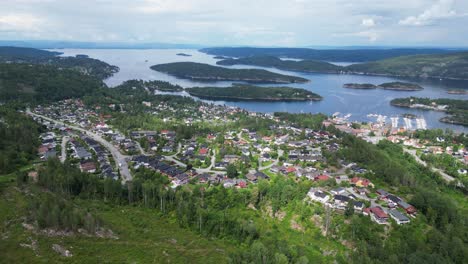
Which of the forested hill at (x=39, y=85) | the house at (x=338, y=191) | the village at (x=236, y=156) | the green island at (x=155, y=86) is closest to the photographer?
the village at (x=236, y=156)

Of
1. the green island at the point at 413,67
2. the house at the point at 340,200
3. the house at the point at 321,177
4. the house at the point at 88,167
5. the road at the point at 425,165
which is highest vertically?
the green island at the point at 413,67

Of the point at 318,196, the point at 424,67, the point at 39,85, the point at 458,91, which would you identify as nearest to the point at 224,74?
the point at 39,85

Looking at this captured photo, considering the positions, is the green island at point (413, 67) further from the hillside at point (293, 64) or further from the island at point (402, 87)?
the island at point (402, 87)

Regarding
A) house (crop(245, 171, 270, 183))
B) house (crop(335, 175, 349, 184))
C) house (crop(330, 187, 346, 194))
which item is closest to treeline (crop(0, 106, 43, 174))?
house (crop(245, 171, 270, 183))

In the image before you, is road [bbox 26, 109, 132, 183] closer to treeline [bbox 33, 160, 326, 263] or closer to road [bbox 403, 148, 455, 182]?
treeline [bbox 33, 160, 326, 263]

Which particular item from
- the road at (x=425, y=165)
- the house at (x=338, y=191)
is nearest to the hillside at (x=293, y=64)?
the road at (x=425, y=165)

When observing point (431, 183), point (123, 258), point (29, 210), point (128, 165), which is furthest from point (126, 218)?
point (431, 183)

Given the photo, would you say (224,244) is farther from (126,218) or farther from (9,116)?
(9,116)
